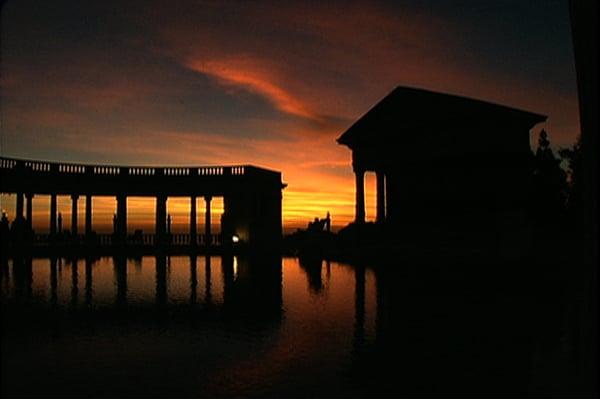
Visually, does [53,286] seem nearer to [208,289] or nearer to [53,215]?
[208,289]

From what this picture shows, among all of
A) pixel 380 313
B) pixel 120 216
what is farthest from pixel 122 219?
pixel 380 313

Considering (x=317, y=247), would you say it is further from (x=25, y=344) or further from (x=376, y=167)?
(x=25, y=344)

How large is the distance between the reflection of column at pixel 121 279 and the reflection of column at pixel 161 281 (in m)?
1.19

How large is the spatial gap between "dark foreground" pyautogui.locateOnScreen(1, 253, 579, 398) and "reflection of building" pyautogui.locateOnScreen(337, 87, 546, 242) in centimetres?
1161

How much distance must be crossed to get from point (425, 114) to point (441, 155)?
304 cm

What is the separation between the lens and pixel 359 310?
1519 cm

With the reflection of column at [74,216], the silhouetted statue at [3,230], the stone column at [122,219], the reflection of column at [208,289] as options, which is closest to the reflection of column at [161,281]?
the reflection of column at [208,289]

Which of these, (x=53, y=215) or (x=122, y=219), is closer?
(x=122, y=219)

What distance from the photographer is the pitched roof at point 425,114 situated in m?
31.2

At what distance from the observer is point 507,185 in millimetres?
33156

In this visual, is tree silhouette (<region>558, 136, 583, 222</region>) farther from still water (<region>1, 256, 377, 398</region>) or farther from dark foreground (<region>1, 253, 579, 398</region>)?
still water (<region>1, 256, 377, 398</region>)

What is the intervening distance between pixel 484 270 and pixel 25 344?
65.1 ft

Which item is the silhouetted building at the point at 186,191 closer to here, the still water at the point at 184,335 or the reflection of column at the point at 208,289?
the reflection of column at the point at 208,289

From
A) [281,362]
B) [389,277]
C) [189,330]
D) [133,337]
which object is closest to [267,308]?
[189,330]
